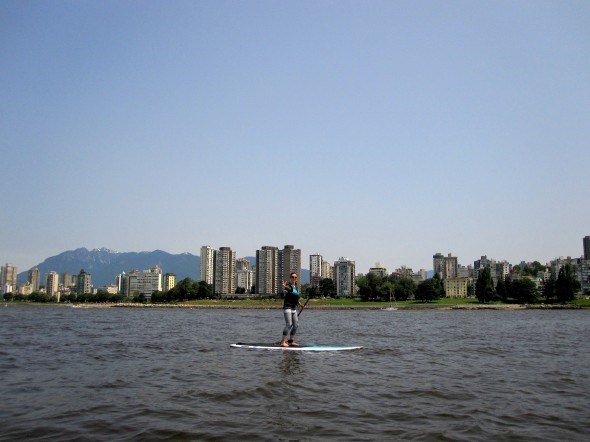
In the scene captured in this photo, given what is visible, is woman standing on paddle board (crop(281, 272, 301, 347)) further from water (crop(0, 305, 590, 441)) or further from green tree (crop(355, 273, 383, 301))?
green tree (crop(355, 273, 383, 301))

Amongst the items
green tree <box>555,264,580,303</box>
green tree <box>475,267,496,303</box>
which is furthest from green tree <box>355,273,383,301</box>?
green tree <box>555,264,580,303</box>

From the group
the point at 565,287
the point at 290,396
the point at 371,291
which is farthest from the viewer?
the point at 371,291

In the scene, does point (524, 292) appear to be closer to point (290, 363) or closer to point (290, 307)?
point (290, 307)

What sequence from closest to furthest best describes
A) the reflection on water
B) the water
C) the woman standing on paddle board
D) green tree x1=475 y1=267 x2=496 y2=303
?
1. the water
2. the reflection on water
3. the woman standing on paddle board
4. green tree x1=475 y1=267 x2=496 y2=303

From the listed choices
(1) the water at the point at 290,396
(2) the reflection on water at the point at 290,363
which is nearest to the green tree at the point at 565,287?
(1) the water at the point at 290,396

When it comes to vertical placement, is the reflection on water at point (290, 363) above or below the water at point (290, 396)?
below

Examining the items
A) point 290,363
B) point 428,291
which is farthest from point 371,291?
point 290,363

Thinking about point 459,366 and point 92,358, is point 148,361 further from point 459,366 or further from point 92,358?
point 459,366

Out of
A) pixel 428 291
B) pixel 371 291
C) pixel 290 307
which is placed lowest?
pixel 371 291

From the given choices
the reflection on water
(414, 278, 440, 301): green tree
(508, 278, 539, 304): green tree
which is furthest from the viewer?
(414, 278, 440, 301): green tree

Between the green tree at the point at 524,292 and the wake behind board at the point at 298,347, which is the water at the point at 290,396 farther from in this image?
the green tree at the point at 524,292

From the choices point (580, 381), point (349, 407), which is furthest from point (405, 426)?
point (580, 381)

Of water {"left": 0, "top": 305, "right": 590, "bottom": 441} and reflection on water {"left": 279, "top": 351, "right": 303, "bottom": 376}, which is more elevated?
water {"left": 0, "top": 305, "right": 590, "bottom": 441}

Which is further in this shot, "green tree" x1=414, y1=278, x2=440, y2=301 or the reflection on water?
"green tree" x1=414, y1=278, x2=440, y2=301
